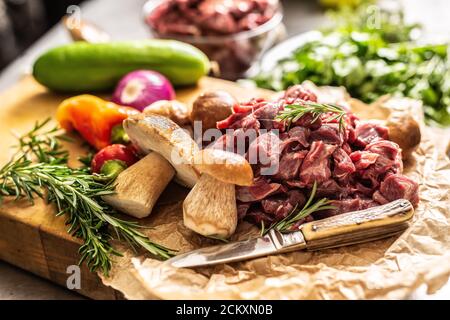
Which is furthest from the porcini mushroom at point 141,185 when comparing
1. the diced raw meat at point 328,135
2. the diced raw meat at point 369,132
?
the diced raw meat at point 369,132

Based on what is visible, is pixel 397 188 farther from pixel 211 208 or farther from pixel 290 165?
pixel 211 208

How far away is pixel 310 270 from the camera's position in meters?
1.78

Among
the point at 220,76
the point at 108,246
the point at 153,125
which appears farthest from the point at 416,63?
the point at 108,246

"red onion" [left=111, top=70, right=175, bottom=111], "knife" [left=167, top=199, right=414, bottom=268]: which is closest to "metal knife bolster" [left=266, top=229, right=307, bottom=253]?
"knife" [left=167, top=199, right=414, bottom=268]

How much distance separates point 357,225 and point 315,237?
0.14m

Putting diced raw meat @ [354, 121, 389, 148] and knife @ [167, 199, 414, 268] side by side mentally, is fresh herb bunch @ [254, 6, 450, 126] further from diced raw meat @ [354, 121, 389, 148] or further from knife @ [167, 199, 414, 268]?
knife @ [167, 199, 414, 268]

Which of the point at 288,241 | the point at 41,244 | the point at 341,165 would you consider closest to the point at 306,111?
the point at 341,165

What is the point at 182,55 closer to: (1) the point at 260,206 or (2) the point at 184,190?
(2) the point at 184,190

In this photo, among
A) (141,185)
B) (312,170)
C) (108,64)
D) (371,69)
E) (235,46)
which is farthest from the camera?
(235,46)

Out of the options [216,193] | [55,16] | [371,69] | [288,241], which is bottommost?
[55,16]

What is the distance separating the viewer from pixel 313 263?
72.0 inches

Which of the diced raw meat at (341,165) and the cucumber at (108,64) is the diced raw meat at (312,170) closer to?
the diced raw meat at (341,165)

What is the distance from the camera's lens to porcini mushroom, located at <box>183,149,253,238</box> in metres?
1.78
